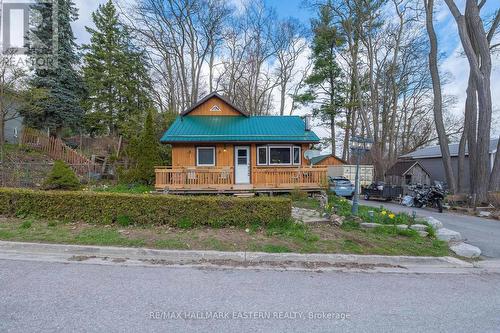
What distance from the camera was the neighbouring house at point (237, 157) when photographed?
12.4 meters

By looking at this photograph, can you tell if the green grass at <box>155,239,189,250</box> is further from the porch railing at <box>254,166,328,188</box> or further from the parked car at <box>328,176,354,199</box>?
the parked car at <box>328,176,354,199</box>

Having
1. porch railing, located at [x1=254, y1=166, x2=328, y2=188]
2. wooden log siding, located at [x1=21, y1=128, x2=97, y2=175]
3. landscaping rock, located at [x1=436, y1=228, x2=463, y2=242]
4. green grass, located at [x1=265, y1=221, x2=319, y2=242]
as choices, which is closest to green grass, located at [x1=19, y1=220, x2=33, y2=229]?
green grass, located at [x1=265, y1=221, x2=319, y2=242]

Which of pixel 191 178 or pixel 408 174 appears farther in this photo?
pixel 408 174

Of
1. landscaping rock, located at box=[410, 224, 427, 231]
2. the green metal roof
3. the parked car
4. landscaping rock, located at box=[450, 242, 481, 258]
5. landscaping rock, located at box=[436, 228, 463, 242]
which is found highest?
the green metal roof

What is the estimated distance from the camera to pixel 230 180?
1281cm

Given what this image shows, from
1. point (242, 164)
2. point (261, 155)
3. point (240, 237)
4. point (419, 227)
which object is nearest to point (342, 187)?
point (261, 155)

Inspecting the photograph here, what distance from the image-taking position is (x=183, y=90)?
86.5ft

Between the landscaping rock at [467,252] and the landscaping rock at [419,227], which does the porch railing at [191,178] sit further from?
the landscaping rock at [467,252]

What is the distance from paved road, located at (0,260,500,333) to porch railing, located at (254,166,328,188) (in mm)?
8222

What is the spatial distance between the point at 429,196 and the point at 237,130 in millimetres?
10901

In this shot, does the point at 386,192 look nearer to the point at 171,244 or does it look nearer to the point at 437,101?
the point at 437,101

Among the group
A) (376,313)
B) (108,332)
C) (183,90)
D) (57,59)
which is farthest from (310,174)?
(57,59)

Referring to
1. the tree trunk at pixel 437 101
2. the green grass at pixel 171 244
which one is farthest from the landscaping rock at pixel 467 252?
the tree trunk at pixel 437 101

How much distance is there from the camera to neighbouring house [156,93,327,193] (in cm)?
1243
